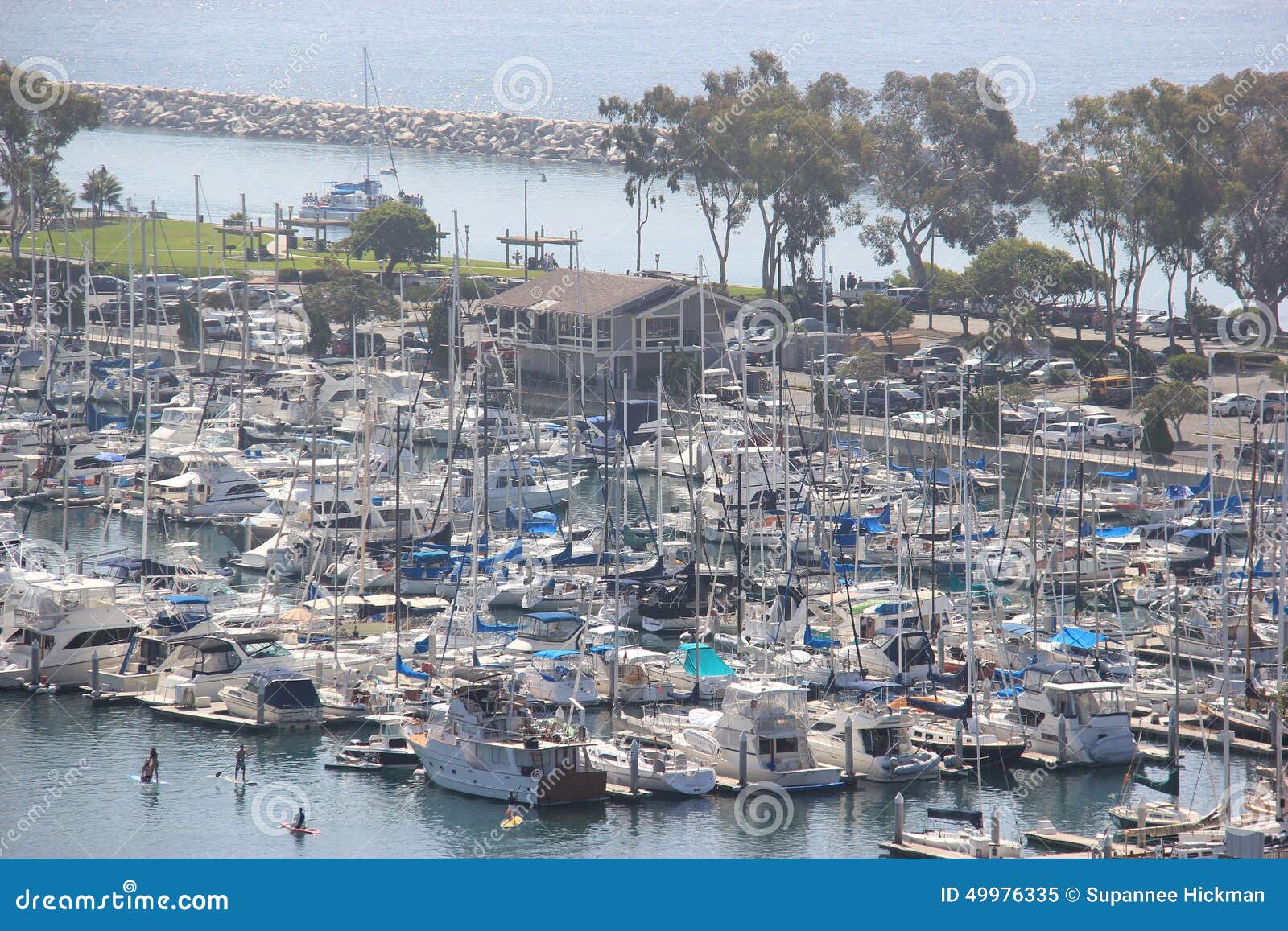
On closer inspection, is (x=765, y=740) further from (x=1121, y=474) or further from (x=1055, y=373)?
(x=1055, y=373)

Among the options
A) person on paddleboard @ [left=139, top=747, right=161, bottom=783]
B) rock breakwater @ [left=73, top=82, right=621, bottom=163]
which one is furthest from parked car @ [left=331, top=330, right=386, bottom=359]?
rock breakwater @ [left=73, top=82, right=621, bottom=163]

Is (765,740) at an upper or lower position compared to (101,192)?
lower

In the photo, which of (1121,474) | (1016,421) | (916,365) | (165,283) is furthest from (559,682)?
(165,283)

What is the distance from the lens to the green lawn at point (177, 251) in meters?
92.9

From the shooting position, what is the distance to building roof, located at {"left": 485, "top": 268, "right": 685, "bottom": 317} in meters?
72.6

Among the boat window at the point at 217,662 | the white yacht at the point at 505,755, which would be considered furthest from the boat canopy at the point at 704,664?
the boat window at the point at 217,662

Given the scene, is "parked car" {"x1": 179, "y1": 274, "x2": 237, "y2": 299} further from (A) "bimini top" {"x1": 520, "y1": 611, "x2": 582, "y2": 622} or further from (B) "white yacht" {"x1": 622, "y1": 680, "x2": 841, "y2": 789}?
(B) "white yacht" {"x1": 622, "y1": 680, "x2": 841, "y2": 789}

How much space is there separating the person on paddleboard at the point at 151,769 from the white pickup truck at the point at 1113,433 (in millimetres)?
37216

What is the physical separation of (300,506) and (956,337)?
3642cm

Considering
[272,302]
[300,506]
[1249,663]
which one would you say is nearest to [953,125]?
[272,302]

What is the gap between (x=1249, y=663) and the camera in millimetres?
33469

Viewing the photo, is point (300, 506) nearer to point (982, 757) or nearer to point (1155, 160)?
point (982, 757)

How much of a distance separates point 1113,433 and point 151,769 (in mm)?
38535

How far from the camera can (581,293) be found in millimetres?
74000
